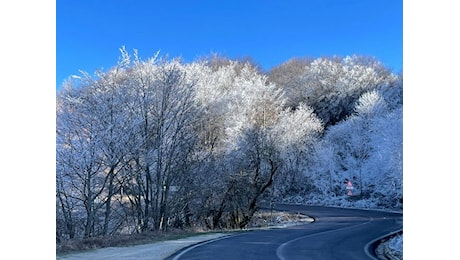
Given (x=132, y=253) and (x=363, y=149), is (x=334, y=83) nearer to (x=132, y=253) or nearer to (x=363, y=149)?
(x=363, y=149)

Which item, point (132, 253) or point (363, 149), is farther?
point (363, 149)

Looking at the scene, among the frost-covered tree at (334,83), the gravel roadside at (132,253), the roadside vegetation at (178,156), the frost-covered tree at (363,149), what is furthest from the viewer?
the frost-covered tree at (334,83)

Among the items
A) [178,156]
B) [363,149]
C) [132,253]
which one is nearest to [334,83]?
[363,149]

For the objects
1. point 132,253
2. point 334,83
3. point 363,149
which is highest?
point 334,83

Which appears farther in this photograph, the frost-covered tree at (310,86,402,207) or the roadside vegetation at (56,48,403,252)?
the frost-covered tree at (310,86,402,207)

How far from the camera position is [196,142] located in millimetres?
14453

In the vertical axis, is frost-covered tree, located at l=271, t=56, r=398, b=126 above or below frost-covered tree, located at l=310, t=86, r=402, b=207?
above

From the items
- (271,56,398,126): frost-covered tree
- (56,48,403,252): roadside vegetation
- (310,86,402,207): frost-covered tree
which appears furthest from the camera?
(271,56,398,126): frost-covered tree

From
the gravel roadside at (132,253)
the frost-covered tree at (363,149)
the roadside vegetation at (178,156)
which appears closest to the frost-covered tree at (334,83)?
the frost-covered tree at (363,149)

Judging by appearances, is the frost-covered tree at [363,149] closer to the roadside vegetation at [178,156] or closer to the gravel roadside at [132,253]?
the roadside vegetation at [178,156]

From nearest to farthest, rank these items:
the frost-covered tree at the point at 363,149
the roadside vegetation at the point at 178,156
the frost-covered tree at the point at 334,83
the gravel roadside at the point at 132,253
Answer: the gravel roadside at the point at 132,253 < the roadside vegetation at the point at 178,156 < the frost-covered tree at the point at 363,149 < the frost-covered tree at the point at 334,83

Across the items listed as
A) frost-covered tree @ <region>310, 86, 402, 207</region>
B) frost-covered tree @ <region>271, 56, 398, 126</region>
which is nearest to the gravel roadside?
frost-covered tree @ <region>310, 86, 402, 207</region>

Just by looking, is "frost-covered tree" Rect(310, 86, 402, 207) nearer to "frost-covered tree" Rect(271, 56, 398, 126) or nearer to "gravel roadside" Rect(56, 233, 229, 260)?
"frost-covered tree" Rect(271, 56, 398, 126)

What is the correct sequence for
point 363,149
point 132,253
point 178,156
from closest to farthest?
point 132,253 → point 178,156 → point 363,149
